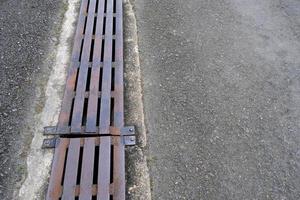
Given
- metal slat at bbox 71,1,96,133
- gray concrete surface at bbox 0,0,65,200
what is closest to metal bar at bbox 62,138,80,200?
metal slat at bbox 71,1,96,133

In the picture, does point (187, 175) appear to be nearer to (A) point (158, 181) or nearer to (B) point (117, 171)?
(A) point (158, 181)

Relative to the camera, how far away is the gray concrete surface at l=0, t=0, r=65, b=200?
93.7 inches

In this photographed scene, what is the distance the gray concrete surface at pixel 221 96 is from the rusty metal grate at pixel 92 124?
250mm

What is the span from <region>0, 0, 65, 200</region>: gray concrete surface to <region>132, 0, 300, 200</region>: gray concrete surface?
92 cm

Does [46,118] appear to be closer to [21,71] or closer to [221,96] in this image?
[21,71]

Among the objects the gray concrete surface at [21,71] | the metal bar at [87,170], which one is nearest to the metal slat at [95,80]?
the metal bar at [87,170]

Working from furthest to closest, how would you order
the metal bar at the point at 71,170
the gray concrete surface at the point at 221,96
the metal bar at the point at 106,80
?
the metal bar at the point at 106,80, the gray concrete surface at the point at 221,96, the metal bar at the point at 71,170

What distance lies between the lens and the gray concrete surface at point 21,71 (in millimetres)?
2379

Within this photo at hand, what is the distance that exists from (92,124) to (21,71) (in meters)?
0.94

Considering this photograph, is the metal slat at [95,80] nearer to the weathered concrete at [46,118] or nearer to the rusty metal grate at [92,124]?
the rusty metal grate at [92,124]

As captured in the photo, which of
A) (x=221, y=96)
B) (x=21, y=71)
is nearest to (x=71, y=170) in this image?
(x=21, y=71)

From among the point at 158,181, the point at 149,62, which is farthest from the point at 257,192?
the point at 149,62

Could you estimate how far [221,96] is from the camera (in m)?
2.88

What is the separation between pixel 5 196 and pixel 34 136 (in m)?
0.50
